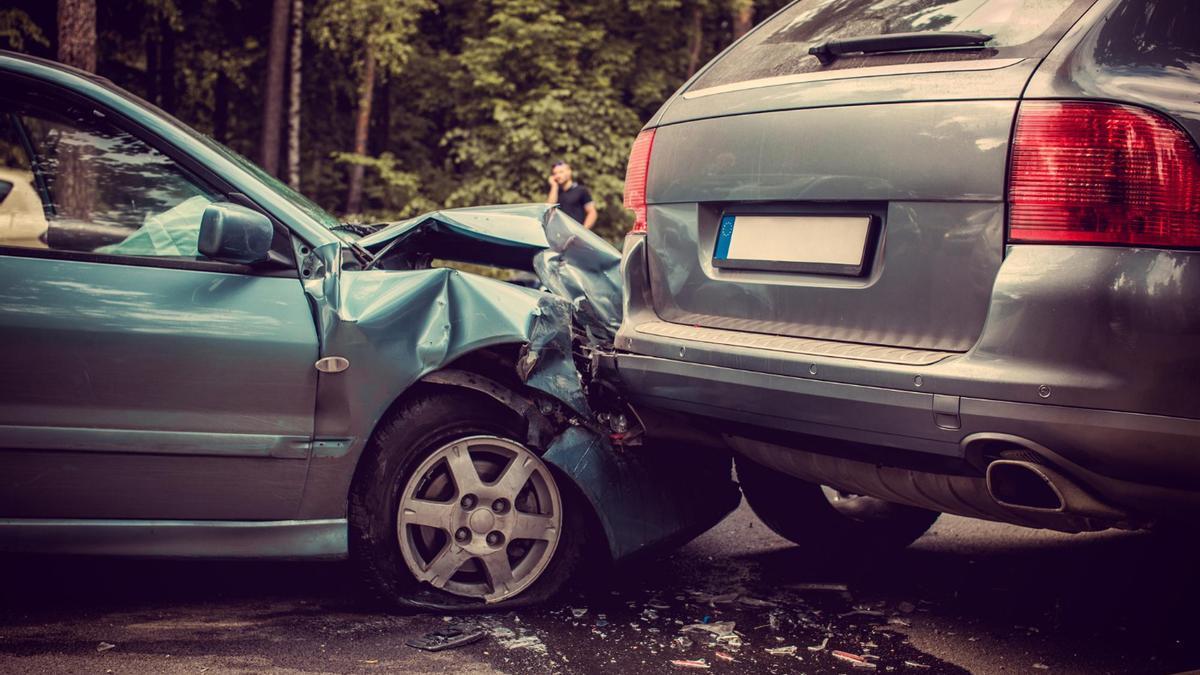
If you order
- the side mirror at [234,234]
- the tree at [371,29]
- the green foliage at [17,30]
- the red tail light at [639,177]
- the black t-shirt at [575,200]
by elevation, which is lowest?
the black t-shirt at [575,200]

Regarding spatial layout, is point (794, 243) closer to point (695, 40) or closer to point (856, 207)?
point (856, 207)

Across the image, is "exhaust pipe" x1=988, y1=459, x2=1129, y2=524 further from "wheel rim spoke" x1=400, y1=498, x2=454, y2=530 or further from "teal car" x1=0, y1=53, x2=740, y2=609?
"wheel rim spoke" x1=400, y1=498, x2=454, y2=530

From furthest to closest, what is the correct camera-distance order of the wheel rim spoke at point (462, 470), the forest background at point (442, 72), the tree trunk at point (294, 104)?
the tree trunk at point (294, 104), the forest background at point (442, 72), the wheel rim spoke at point (462, 470)

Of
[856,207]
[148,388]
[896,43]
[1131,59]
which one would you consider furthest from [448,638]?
[1131,59]

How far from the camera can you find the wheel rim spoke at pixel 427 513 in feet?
11.8

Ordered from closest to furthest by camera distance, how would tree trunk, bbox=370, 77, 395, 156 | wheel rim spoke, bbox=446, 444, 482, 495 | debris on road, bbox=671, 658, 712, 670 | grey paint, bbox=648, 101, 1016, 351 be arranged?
1. grey paint, bbox=648, 101, 1016, 351
2. debris on road, bbox=671, 658, 712, 670
3. wheel rim spoke, bbox=446, 444, 482, 495
4. tree trunk, bbox=370, 77, 395, 156

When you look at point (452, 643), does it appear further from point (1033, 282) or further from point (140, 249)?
point (1033, 282)

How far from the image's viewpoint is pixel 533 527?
12.0 ft

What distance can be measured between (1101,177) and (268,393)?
2294 mm

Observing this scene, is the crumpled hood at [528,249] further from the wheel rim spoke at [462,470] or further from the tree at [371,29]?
the tree at [371,29]

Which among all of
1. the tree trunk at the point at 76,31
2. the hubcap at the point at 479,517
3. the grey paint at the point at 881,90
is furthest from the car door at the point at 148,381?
the tree trunk at the point at 76,31

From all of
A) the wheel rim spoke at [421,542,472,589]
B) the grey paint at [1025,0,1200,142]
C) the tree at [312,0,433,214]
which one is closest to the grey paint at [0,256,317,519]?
the wheel rim spoke at [421,542,472,589]

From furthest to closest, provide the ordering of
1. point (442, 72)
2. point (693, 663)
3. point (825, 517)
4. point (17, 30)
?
point (442, 72)
point (17, 30)
point (825, 517)
point (693, 663)

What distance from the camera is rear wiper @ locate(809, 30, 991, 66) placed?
2.92 meters
